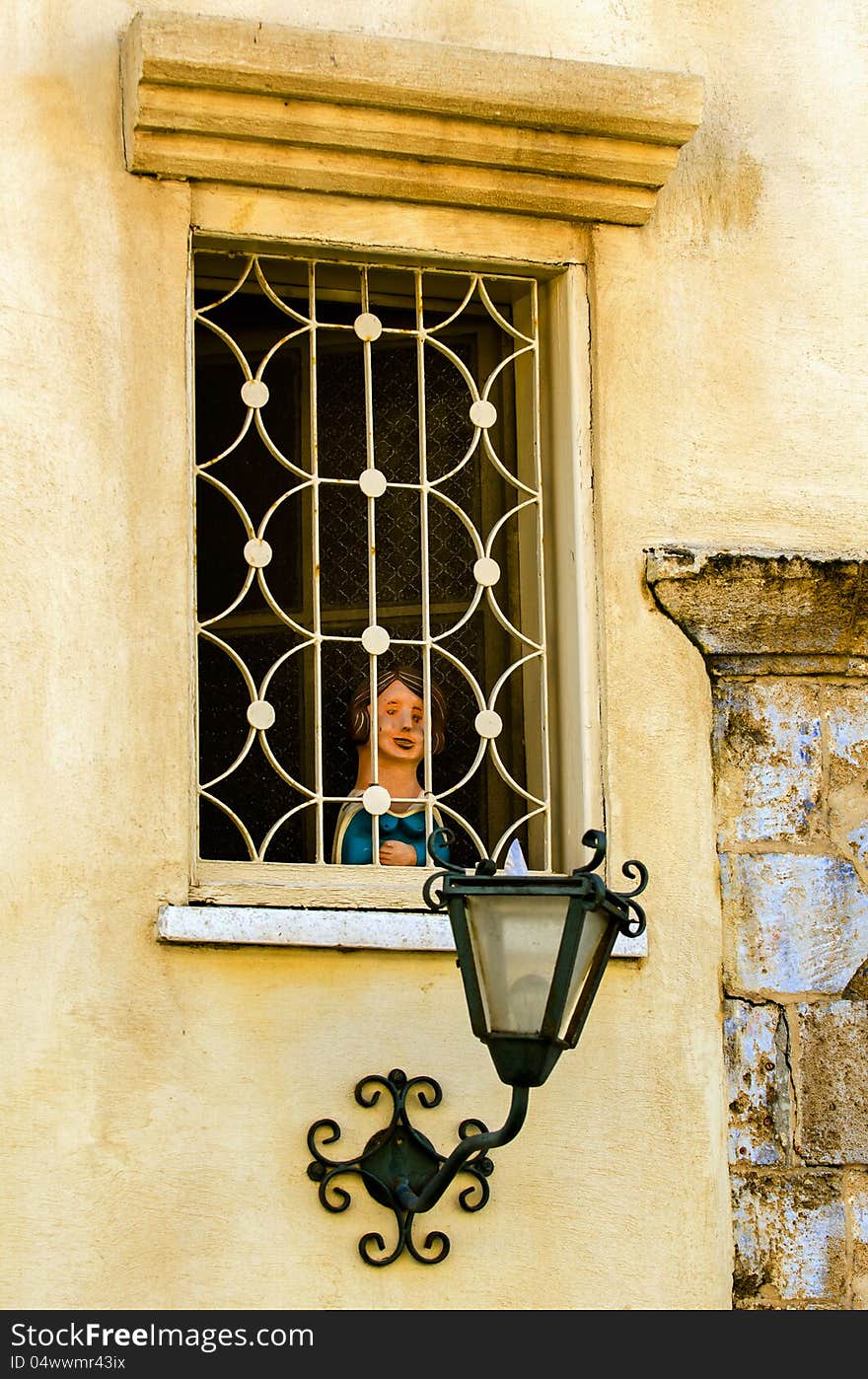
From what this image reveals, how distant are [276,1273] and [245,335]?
2.12m

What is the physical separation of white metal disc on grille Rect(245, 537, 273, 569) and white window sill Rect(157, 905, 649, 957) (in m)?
0.76

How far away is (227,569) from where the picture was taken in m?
5.64

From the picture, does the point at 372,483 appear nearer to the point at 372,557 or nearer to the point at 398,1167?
the point at 372,557

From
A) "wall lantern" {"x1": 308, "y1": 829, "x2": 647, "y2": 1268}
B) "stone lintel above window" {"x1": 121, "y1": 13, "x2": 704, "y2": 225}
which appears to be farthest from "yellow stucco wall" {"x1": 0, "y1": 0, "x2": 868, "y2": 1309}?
"wall lantern" {"x1": 308, "y1": 829, "x2": 647, "y2": 1268}

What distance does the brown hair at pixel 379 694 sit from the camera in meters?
5.44

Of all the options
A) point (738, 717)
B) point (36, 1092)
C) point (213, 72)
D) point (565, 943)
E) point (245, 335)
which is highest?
point (213, 72)

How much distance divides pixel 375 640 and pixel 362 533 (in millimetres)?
345

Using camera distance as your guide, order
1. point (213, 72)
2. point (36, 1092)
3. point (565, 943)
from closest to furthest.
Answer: point (565, 943) < point (36, 1092) < point (213, 72)

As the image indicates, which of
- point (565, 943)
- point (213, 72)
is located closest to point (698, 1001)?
point (565, 943)

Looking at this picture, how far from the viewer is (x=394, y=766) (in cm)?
542

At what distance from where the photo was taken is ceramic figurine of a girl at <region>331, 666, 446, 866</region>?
5332 millimetres

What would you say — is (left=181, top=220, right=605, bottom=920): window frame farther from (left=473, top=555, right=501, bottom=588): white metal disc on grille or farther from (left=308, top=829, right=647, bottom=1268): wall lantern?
(left=308, top=829, right=647, bottom=1268): wall lantern

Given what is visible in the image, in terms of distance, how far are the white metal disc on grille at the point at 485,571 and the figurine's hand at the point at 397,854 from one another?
2.01 ft

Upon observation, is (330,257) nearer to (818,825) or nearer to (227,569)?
(227,569)
